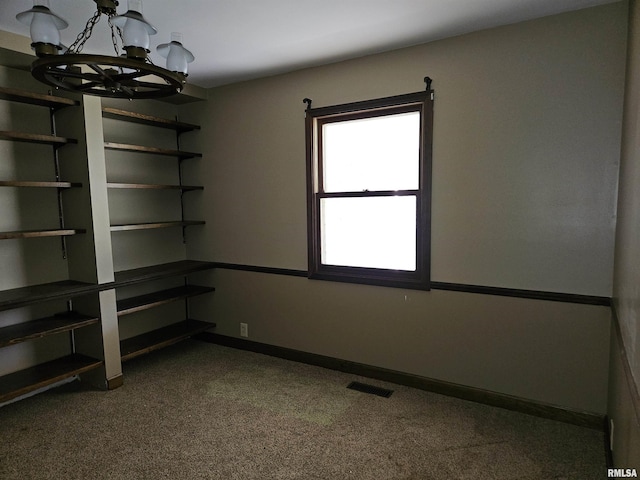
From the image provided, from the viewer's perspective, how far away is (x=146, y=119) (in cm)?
345

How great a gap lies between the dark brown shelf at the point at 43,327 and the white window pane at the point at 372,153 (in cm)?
218

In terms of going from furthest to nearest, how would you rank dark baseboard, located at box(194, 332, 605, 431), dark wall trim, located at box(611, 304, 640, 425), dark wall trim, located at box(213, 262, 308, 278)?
dark wall trim, located at box(213, 262, 308, 278)
dark baseboard, located at box(194, 332, 605, 431)
dark wall trim, located at box(611, 304, 640, 425)

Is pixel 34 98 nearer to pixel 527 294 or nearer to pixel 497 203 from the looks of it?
pixel 497 203

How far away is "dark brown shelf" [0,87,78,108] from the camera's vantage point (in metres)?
2.57

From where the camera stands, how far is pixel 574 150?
7.62 ft

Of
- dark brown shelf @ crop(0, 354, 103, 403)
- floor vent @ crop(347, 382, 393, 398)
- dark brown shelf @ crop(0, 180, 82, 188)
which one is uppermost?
dark brown shelf @ crop(0, 180, 82, 188)

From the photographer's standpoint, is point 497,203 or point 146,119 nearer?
point 497,203

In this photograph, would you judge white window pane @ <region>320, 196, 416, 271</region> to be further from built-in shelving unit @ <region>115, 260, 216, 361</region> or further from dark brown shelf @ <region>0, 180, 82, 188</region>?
dark brown shelf @ <region>0, 180, 82, 188</region>

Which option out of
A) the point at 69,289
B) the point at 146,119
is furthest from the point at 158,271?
the point at 146,119

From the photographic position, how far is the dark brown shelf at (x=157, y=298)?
3.29m

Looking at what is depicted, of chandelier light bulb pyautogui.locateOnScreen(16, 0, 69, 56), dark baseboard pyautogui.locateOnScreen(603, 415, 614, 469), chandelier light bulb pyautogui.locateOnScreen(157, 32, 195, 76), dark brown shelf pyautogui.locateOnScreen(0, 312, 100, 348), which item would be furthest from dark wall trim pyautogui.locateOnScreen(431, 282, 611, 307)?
dark brown shelf pyautogui.locateOnScreen(0, 312, 100, 348)

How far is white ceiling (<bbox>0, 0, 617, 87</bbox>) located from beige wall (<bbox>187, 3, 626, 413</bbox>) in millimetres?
175

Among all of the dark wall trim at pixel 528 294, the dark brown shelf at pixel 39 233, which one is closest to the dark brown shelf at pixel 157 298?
the dark brown shelf at pixel 39 233

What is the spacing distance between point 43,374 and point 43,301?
58cm
